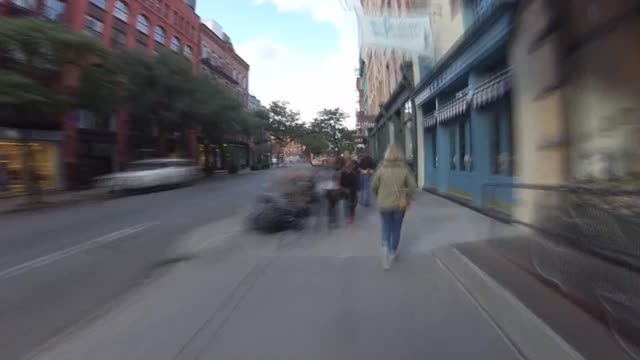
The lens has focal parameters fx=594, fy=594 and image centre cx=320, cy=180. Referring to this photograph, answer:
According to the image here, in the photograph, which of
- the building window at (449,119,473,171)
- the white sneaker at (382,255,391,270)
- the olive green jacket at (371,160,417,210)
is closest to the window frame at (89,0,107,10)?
the building window at (449,119,473,171)

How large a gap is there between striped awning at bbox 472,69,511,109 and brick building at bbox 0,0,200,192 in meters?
19.4

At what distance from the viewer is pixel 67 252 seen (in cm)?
1026

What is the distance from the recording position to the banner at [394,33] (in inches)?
514

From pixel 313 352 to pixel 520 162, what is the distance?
7.42m

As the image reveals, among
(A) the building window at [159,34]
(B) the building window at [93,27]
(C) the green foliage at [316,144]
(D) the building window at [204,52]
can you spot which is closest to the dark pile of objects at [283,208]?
(B) the building window at [93,27]

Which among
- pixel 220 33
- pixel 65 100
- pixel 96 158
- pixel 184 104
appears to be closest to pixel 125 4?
pixel 184 104

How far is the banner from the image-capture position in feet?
42.8

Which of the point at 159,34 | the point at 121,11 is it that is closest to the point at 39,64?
the point at 121,11

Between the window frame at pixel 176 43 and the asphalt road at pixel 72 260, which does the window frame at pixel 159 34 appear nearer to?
the window frame at pixel 176 43

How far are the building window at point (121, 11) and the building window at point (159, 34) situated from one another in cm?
549

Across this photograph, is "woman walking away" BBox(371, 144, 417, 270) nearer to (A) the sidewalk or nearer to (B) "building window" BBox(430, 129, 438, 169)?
(A) the sidewalk

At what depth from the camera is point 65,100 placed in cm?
2214

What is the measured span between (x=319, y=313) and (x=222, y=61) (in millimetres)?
64315

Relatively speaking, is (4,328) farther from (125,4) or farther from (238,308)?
(125,4)
